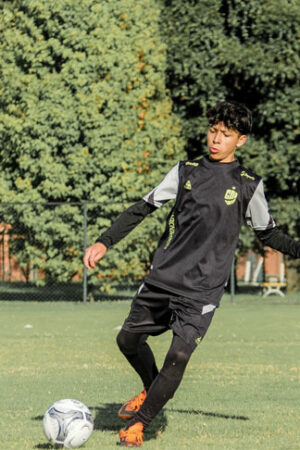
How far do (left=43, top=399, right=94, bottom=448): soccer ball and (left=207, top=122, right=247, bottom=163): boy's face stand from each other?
6.17 ft

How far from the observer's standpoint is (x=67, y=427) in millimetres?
5922

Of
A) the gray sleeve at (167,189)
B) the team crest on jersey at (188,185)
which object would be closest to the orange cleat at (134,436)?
the gray sleeve at (167,189)

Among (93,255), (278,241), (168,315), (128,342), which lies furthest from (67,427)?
(278,241)

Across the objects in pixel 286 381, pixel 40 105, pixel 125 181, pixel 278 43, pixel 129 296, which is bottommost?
pixel 129 296

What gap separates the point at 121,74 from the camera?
24.0 metres

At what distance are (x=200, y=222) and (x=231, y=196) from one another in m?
0.27

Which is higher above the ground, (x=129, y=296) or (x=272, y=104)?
(x=272, y=104)

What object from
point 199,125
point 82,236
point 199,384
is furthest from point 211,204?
point 199,125

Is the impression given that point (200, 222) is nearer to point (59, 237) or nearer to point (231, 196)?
point (231, 196)

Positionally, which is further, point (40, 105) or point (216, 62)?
point (216, 62)

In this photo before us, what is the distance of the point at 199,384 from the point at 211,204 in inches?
144

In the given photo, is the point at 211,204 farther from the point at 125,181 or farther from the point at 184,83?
the point at 184,83

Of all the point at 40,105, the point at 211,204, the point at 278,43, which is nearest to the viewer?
the point at 211,204

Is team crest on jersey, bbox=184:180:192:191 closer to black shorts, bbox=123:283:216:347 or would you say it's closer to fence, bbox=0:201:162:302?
black shorts, bbox=123:283:216:347
